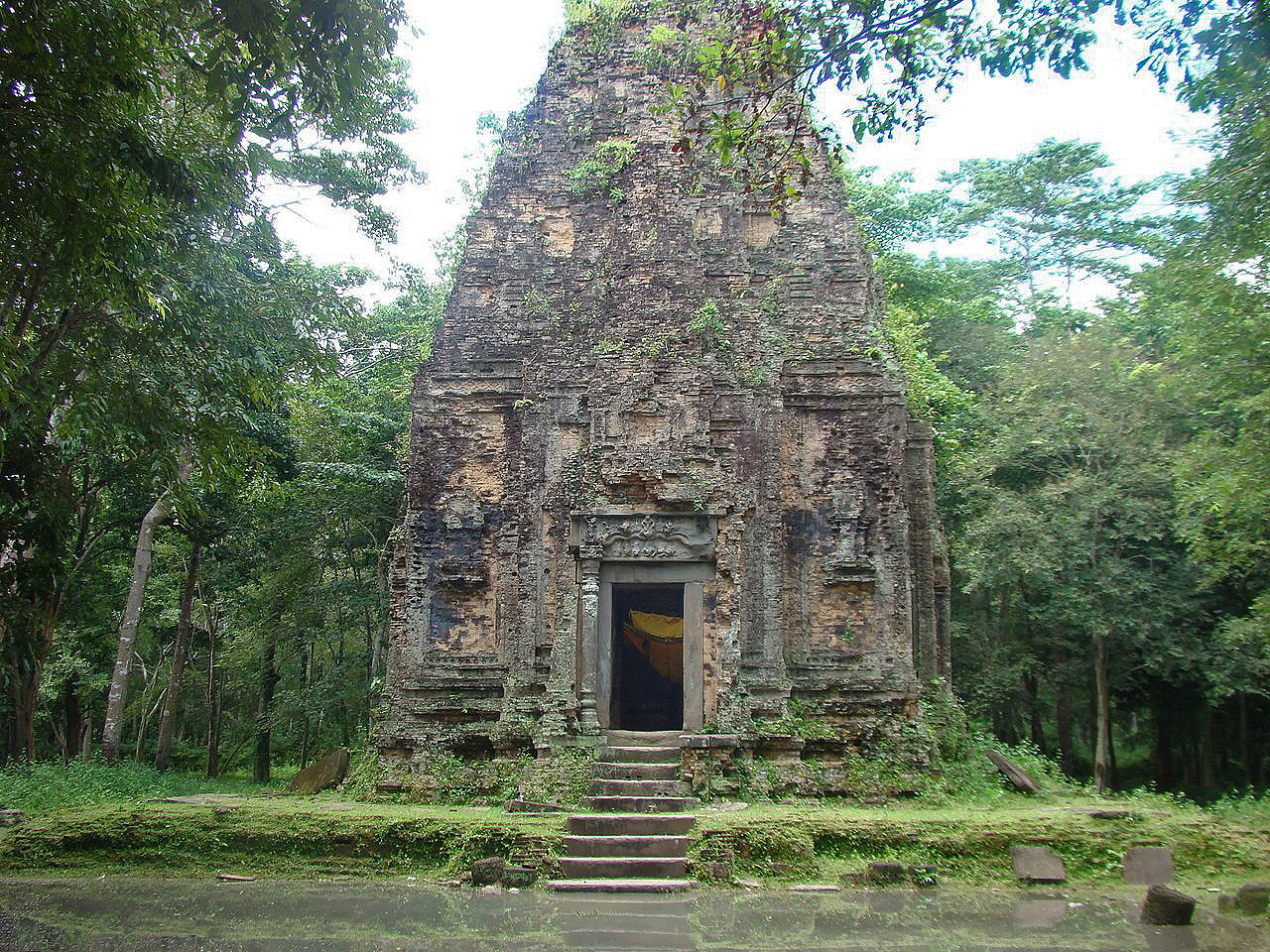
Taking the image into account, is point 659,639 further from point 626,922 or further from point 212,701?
point 212,701

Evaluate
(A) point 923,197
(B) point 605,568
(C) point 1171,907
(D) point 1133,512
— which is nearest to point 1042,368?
(D) point 1133,512

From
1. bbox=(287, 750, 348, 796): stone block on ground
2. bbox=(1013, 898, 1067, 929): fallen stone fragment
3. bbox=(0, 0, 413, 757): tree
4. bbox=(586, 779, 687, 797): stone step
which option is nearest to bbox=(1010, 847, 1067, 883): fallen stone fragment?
bbox=(1013, 898, 1067, 929): fallen stone fragment

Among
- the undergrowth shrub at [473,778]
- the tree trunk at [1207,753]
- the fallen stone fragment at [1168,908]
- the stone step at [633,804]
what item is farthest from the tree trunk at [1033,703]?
the fallen stone fragment at [1168,908]

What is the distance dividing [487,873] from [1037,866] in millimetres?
4942

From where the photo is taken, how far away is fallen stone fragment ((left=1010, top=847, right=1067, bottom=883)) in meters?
8.83

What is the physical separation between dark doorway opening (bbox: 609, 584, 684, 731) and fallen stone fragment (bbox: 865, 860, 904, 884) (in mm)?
8414

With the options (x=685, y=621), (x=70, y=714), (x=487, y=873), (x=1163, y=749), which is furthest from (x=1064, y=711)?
(x=70, y=714)

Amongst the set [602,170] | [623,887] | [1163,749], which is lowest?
[1163,749]

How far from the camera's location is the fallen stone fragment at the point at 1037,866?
883 centimetres

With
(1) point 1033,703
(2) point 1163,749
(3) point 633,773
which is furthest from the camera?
(1) point 1033,703

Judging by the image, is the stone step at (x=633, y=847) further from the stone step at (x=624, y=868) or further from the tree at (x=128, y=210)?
the tree at (x=128, y=210)

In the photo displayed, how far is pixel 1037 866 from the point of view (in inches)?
349

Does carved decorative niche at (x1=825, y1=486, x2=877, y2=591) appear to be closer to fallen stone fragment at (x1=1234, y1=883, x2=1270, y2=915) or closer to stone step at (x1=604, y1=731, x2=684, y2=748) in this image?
stone step at (x1=604, y1=731, x2=684, y2=748)

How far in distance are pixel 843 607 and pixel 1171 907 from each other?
697 centimetres
